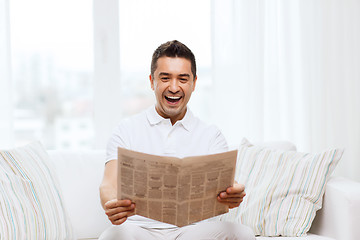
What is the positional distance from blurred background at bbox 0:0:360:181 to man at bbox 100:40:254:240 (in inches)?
47.0

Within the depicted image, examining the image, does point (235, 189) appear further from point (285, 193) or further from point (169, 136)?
point (285, 193)

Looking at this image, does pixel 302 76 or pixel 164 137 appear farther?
pixel 302 76

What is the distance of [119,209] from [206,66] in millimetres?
1922

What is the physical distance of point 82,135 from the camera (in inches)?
121

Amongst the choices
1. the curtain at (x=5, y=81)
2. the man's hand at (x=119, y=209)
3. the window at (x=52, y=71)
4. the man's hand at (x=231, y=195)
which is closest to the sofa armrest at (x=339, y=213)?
the man's hand at (x=231, y=195)

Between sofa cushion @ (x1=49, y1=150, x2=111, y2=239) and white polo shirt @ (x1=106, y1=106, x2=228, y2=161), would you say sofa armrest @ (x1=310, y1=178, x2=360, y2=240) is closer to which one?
white polo shirt @ (x1=106, y1=106, x2=228, y2=161)

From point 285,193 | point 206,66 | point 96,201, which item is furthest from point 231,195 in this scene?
point 206,66

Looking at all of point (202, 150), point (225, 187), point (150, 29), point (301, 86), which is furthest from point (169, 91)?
point (301, 86)

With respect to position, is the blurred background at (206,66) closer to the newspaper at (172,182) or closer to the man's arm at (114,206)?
the man's arm at (114,206)

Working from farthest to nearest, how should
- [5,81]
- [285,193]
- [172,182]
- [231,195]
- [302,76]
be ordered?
[302,76], [5,81], [285,193], [231,195], [172,182]

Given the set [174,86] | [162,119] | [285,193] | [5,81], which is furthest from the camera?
[5,81]

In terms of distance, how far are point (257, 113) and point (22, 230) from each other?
187 cm

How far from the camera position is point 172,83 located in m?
1.77

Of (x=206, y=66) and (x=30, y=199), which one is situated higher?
(x=206, y=66)
